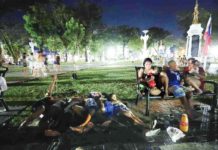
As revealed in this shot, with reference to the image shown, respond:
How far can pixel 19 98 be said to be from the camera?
7.54m

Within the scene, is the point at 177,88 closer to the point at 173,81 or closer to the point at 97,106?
the point at 173,81

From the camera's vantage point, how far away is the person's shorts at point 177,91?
206 inches

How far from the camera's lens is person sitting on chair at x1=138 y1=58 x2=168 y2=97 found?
5.45m

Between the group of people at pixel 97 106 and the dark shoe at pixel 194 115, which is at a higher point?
the group of people at pixel 97 106

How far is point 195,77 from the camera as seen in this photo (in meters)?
5.86

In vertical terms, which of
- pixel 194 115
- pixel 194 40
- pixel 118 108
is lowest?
pixel 194 115

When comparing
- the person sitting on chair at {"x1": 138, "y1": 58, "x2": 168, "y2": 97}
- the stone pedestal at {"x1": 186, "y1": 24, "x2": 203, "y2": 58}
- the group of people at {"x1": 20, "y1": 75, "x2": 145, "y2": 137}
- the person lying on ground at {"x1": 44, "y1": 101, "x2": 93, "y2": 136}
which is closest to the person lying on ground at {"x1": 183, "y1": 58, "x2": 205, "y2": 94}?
the person sitting on chair at {"x1": 138, "y1": 58, "x2": 168, "y2": 97}

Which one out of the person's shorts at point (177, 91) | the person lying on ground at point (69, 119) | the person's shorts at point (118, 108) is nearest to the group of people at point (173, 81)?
the person's shorts at point (177, 91)

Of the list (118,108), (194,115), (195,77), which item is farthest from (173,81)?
(118,108)

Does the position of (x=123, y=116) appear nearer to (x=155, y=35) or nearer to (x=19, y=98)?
(x=19, y=98)

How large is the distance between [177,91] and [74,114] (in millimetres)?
2280

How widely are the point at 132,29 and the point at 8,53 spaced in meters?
25.6

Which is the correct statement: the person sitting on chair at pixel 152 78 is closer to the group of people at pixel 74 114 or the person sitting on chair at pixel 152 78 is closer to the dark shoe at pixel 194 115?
the dark shoe at pixel 194 115

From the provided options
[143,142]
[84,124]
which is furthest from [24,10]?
[143,142]
